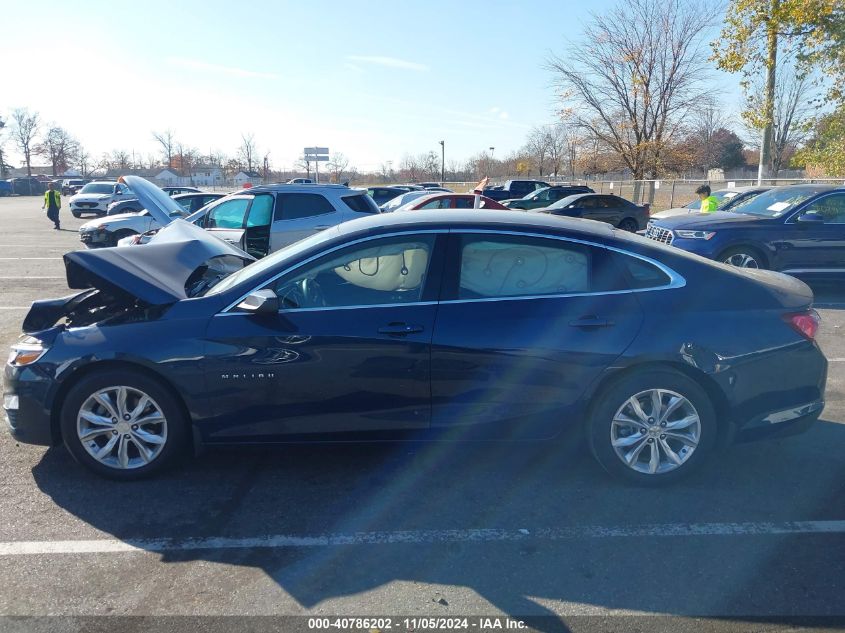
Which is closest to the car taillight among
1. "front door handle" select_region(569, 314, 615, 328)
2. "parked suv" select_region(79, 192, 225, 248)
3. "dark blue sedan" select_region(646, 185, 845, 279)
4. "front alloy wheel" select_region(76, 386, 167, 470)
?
"front door handle" select_region(569, 314, 615, 328)

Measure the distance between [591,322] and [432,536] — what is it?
1526mm

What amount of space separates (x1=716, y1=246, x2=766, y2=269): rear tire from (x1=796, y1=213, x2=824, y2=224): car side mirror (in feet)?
2.69

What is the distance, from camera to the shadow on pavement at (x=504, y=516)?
3143 millimetres

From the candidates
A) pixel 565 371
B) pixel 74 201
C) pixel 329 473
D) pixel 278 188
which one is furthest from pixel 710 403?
pixel 74 201

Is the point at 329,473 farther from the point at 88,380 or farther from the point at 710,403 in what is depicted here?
the point at 710,403

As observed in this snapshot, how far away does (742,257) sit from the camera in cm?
1020

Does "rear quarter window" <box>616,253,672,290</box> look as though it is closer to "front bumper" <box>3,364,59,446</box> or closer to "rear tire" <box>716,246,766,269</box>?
"front bumper" <box>3,364,59,446</box>

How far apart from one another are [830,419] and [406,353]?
11.4 feet

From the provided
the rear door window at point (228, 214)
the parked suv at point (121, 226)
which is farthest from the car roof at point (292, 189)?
the parked suv at point (121, 226)

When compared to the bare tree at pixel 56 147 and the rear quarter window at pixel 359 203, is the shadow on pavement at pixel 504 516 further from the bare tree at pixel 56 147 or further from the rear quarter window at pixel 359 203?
the bare tree at pixel 56 147

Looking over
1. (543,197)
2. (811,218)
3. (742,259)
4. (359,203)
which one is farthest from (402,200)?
(811,218)

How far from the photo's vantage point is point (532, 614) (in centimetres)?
299

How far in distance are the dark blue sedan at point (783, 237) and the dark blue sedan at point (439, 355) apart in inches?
244

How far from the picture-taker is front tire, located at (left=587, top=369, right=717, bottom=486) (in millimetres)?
4066
